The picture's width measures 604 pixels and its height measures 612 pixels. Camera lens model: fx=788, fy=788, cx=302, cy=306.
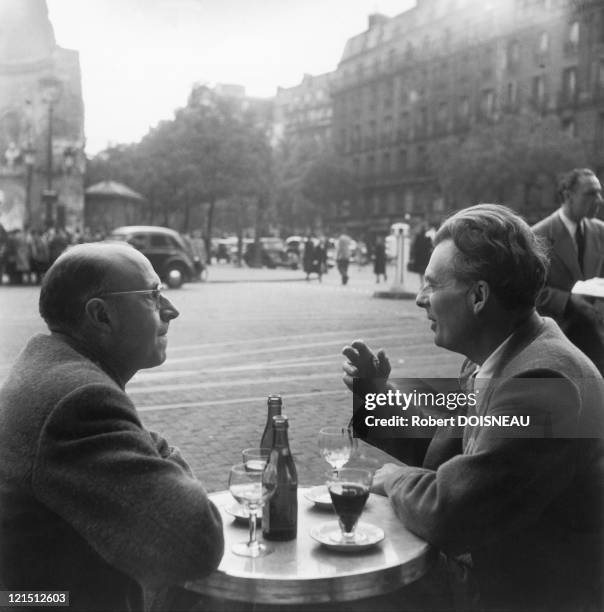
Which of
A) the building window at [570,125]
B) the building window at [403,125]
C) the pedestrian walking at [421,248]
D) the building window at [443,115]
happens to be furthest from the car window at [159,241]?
the building window at [403,125]

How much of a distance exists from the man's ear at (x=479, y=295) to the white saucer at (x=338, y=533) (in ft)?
2.03

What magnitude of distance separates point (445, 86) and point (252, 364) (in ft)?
154

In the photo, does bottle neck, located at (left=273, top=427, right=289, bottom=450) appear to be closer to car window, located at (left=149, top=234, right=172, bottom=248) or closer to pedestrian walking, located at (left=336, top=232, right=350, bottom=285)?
car window, located at (left=149, top=234, right=172, bottom=248)

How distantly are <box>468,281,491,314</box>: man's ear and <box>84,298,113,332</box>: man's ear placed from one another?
902mm

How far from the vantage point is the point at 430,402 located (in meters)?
2.48

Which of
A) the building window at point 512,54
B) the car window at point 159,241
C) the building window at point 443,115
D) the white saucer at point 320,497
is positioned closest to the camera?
the white saucer at point 320,497

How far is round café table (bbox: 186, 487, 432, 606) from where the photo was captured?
172 cm

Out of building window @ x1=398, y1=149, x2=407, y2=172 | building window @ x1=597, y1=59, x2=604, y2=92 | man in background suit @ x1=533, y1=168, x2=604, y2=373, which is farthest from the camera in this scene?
building window @ x1=398, y1=149, x2=407, y2=172

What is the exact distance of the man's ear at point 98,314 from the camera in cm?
183

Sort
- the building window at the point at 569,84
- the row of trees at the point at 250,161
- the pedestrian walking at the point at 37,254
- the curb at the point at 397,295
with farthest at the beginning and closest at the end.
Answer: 1. the building window at the point at 569,84
2. the row of trees at the point at 250,161
3. the pedestrian walking at the point at 37,254
4. the curb at the point at 397,295

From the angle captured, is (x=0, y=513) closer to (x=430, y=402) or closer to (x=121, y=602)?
(x=121, y=602)

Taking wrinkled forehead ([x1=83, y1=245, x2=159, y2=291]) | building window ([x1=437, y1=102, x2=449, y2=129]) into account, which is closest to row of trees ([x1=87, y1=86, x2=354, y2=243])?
building window ([x1=437, y1=102, x2=449, y2=129])

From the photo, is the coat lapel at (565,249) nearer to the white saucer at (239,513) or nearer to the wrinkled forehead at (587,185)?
the wrinkled forehead at (587,185)

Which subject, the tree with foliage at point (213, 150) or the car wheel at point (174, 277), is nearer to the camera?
the car wheel at point (174, 277)
